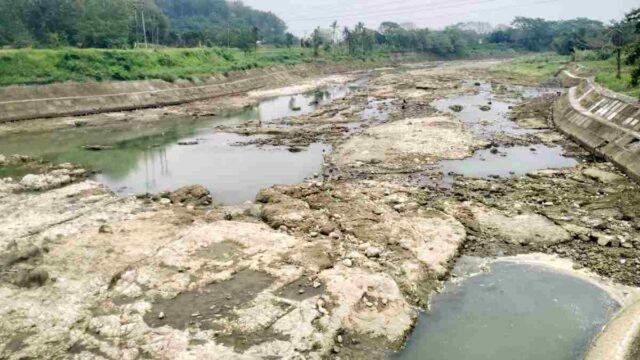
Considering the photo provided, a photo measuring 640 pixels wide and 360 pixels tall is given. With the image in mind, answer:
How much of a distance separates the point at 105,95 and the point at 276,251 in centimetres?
3567

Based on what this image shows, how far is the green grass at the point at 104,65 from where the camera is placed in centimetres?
3941

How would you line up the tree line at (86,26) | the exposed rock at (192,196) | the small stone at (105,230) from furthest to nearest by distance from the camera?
1. the tree line at (86,26)
2. the exposed rock at (192,196)
3. the small stone at (105,230)

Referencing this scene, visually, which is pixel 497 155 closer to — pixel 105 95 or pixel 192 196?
pixel 192 196

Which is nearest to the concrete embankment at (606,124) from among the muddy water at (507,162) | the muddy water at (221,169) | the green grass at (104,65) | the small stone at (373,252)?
the muddy water at (507,162)

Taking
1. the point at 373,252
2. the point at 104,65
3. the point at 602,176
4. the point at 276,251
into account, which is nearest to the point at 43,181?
the point at 276,251

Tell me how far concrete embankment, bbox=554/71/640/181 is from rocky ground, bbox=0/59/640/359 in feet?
3.62

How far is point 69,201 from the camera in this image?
18.5m

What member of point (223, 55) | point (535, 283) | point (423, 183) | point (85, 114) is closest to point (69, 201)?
point (423, 183)

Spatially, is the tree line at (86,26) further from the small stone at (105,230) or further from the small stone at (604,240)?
the small stone at (604,240)

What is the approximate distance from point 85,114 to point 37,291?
31.9 metres

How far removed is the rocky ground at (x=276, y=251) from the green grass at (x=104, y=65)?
21.5 meters

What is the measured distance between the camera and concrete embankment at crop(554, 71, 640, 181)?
71.3ft

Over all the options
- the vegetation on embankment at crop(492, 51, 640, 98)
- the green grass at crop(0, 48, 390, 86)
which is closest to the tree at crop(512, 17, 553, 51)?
the vegetation on embankment at crop(492, 51, 640, 98)

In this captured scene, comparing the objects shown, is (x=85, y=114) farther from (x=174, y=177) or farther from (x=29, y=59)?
(x=174, y=177)
